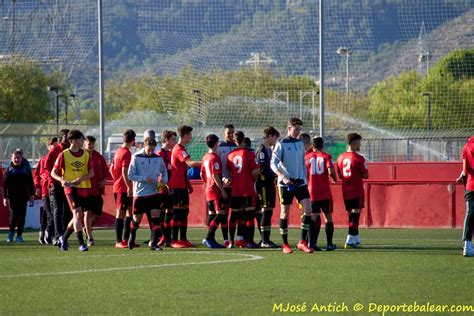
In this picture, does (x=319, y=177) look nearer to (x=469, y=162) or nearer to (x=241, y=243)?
(x=241, y=243)

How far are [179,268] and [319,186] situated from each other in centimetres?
467

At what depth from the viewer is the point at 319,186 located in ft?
61.2

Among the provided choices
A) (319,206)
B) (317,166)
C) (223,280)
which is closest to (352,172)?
(317,166)

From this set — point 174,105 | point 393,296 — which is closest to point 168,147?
point 393,296

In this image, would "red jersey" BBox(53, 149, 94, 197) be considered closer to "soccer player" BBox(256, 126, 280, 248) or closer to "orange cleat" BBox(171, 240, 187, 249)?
"orange cleat" BBox(171, 240, 187, 249)

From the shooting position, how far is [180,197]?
65.3 ft

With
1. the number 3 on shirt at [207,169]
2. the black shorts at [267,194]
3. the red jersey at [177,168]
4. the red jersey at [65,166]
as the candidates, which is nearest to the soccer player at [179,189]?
the red jersey at [177,168]

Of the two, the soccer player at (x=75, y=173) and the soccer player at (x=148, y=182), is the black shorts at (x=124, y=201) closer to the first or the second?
the soccer player at (x=148, y=182)

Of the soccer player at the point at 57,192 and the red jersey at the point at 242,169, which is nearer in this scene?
the red jersey at the point at 242,169

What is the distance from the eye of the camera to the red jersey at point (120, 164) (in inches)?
766

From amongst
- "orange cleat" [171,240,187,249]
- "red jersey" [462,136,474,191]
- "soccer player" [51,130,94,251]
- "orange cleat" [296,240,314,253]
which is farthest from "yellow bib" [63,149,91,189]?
"red jersey" [462,136,474,191]

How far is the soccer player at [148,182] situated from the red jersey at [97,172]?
0.85 meters

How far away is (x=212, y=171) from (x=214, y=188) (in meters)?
0.37

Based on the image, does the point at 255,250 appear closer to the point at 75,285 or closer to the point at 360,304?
the point at 75,285
